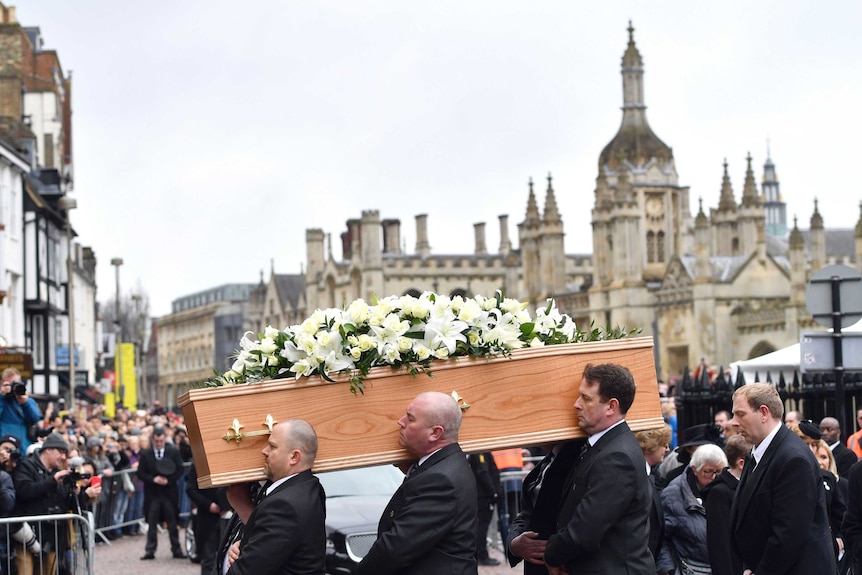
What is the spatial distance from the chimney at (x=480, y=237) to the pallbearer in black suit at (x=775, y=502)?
375 feet

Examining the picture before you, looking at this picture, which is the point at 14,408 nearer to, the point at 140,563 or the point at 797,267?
the point at 140,563

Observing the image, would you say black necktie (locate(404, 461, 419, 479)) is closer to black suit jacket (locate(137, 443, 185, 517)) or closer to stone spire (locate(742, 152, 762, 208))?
black suit jacket (locate(137, 443, 185, 517))

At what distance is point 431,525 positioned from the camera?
6.26 meters

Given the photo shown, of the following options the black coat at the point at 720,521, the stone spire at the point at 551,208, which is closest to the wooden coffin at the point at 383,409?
the black coat at the point at 720,521

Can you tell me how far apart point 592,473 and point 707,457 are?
297cm

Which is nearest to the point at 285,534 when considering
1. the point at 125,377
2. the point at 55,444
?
the point at 55,444

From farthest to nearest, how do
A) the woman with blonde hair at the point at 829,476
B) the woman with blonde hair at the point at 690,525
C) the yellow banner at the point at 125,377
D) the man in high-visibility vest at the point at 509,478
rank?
the yellow banner at the point at 125,377
the man in high-visibility vest at the point at 509,478
the woman with blonde hair at the point at 829,476
the woman with blonde hair at the point at 690,525

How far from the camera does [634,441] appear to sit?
21.6ft

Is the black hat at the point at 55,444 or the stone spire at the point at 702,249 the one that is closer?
the black hat at the point at 55,444

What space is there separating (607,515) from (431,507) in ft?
2.56

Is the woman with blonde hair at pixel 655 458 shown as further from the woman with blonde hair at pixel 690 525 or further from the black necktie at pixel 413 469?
the black necktie at pixel 413 469

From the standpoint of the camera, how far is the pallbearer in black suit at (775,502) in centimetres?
693

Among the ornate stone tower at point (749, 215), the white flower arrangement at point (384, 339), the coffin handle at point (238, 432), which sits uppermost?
the ornate stone tower at point (749, 215)

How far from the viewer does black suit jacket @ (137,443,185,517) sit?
67.4ft
